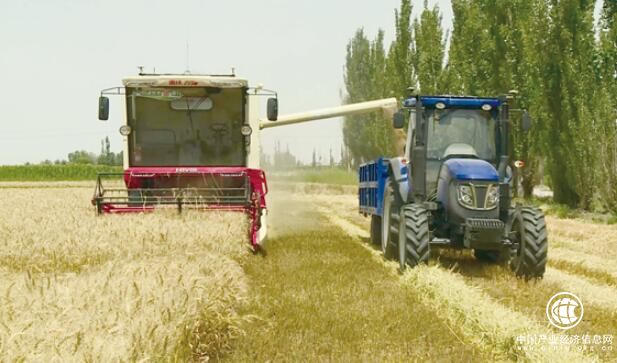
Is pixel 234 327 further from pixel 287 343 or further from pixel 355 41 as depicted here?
pixel 355 41

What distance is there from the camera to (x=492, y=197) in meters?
8.86

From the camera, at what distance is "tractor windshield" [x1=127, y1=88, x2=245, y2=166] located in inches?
460

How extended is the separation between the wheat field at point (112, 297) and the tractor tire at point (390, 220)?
2507 mm

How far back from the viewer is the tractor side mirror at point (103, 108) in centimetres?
1073

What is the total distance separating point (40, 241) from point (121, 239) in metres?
0.87

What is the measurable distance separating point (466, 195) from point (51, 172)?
50.4 m

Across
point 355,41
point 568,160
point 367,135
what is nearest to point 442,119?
point 568,160

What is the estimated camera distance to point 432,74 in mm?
25750

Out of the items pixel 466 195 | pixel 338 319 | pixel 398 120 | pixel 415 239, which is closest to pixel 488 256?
pixel 466 195

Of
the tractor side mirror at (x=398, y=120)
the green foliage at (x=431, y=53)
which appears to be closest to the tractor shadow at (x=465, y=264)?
the tractor side mirror at (x=398, y=120)

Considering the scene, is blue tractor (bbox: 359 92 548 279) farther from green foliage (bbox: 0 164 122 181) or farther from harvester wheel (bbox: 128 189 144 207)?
green foliage (bbox: 0 164 122 181)

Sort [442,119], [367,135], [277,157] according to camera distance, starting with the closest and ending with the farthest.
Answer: [442,119], [277,157], [367,135]

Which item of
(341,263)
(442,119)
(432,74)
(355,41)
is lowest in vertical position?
(341,263)

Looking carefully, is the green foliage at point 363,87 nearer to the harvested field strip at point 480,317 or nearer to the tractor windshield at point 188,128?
the tractor windshield at point 188,128
